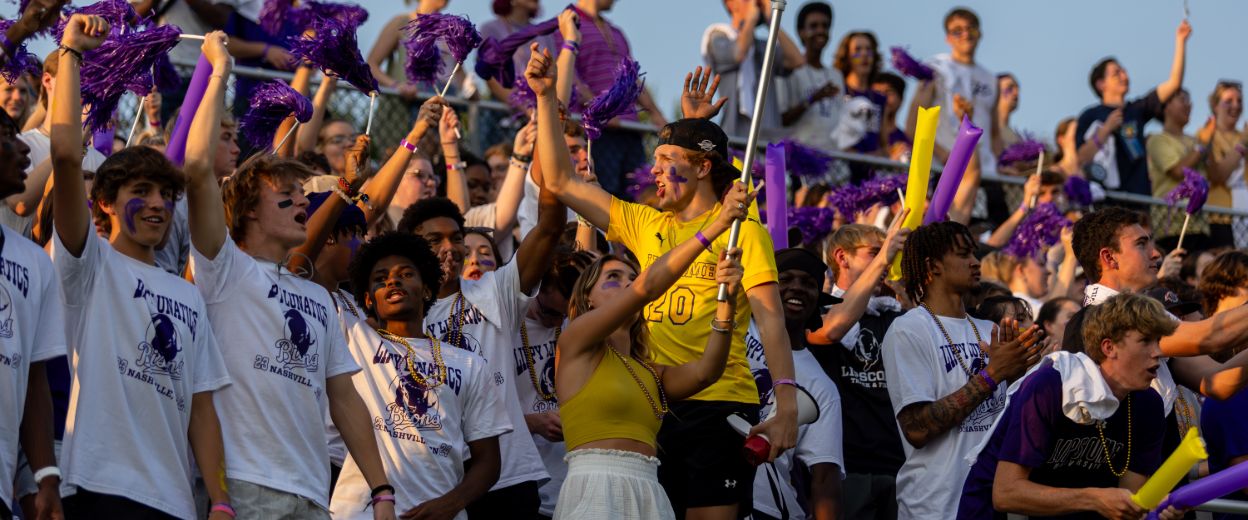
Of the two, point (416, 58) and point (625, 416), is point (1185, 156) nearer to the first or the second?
point (416, 58)

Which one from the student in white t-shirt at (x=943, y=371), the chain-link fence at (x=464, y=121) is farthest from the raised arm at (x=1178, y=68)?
the student in white t-shirt at (x=943, y=371)

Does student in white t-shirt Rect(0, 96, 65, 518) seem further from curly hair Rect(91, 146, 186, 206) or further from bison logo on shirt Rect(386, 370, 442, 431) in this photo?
bison logo on shirt Rect(386, 370, 442, 431)

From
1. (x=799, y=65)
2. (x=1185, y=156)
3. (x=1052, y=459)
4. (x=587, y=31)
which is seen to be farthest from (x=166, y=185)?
(x=1185, y=156)

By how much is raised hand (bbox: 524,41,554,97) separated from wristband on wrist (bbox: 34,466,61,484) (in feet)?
7.76

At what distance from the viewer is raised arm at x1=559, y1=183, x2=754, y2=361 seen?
588cm

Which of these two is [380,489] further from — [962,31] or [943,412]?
[962,31]

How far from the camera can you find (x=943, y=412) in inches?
304

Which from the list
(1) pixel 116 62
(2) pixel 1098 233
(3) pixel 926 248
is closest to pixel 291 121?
(1) pixel 116 62

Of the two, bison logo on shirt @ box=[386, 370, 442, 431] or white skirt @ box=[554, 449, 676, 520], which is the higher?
bison logo on shirt @ box=[386, 370, 442, 431]

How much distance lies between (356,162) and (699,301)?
1.60 metres

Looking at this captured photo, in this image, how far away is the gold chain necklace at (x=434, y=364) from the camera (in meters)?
6.93

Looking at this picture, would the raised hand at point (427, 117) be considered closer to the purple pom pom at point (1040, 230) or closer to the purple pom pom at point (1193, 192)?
the purple pom pom at point (1040, 230)

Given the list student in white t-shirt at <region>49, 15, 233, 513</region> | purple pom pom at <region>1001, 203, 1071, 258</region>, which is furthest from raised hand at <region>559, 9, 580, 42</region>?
purple pom pom at <region>1001, 203, 1071, 258</region>

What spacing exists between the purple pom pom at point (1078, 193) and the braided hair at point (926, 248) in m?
4.88
